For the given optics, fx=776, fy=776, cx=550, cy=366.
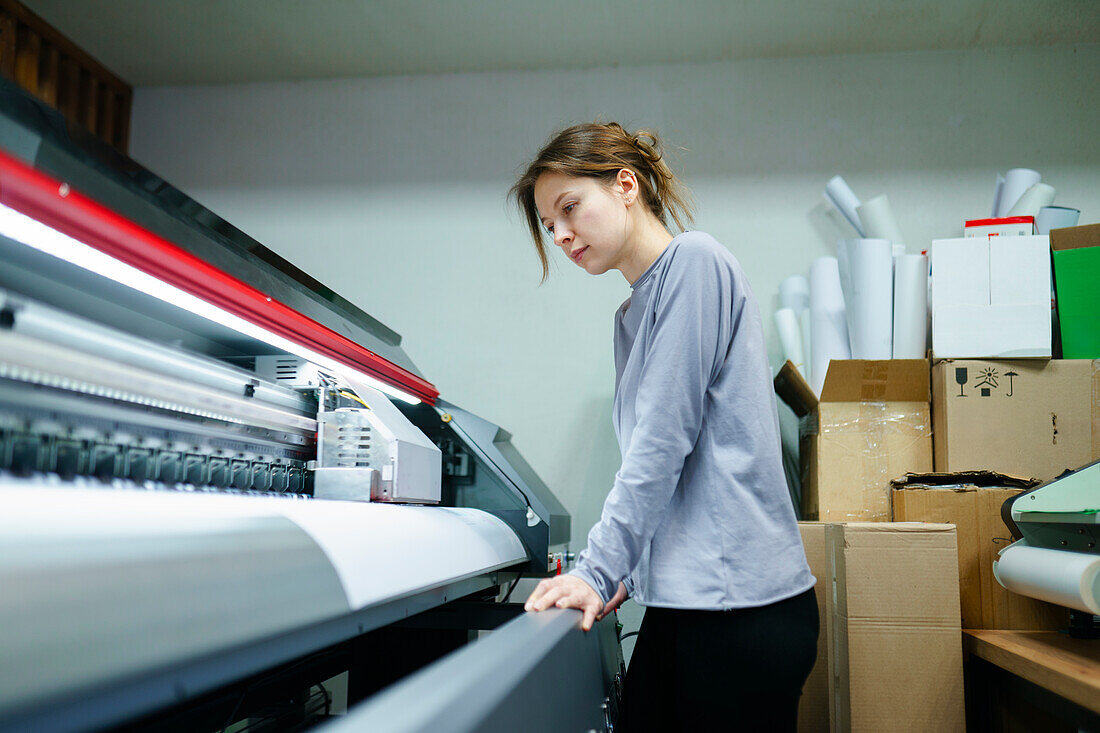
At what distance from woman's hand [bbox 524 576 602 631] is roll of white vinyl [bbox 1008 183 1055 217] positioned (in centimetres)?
211

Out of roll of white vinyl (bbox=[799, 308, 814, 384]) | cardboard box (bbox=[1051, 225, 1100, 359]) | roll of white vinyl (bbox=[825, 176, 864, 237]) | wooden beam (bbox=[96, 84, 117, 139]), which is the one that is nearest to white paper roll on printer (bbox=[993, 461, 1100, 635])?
cardboard box (bbox=[1051, 225, 1100, 359])

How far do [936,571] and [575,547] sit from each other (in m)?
1.24

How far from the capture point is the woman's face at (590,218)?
1.06 meters

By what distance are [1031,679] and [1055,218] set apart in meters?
1.45

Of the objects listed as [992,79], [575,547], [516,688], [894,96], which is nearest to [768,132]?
[894,96]

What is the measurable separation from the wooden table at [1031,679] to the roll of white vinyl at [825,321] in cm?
83

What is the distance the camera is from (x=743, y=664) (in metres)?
0.87

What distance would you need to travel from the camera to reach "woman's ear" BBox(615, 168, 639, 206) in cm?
108

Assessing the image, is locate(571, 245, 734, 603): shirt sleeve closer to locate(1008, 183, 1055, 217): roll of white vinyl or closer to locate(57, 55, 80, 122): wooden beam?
locate(1008, 183, 1055, 217): roll of white vinyl

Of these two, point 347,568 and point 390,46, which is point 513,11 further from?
point 347,568

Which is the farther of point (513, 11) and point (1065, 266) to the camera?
point (513, 11)

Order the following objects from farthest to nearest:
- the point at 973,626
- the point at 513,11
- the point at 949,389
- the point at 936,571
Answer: the point at 513,11
the point at 949,389
the point at 973,626
the point at 936,571

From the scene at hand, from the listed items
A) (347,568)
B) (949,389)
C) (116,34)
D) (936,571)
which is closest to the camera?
(347,568)

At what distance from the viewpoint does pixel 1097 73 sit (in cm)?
264
